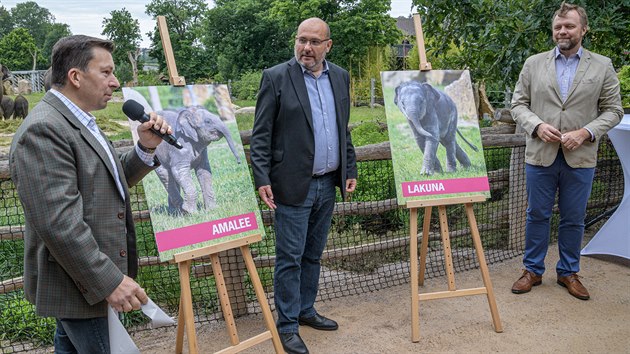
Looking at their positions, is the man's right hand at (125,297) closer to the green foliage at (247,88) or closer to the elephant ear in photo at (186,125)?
the elephant ear in photo at (186,125)

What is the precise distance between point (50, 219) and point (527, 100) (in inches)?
128

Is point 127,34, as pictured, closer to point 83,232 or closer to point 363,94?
point 363,94

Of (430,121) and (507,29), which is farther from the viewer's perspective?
(507,29)

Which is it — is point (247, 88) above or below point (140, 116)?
above

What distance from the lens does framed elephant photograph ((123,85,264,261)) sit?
263 cm

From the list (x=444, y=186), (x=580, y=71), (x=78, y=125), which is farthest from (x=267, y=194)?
(x=580, y=71)

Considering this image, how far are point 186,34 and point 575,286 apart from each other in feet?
128

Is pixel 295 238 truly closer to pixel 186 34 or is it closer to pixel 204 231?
pixel 204 231

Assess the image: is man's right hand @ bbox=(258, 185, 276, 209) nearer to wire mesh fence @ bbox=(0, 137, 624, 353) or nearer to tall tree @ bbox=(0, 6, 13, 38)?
wire mesh fence @ bbox=(0, 137, 624, 353)

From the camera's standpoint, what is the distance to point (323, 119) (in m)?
3.11

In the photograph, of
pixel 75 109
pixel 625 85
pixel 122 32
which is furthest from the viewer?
pixel 122 32

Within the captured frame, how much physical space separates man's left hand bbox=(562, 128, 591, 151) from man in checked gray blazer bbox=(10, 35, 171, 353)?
272 centimetres

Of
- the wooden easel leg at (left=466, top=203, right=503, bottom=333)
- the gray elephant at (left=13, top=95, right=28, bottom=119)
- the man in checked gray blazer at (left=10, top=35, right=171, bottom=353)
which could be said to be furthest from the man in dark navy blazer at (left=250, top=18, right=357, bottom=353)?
the gray elephant at (left=13, top=95, right=28, bottom=119)

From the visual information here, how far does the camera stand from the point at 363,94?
79.2ft
